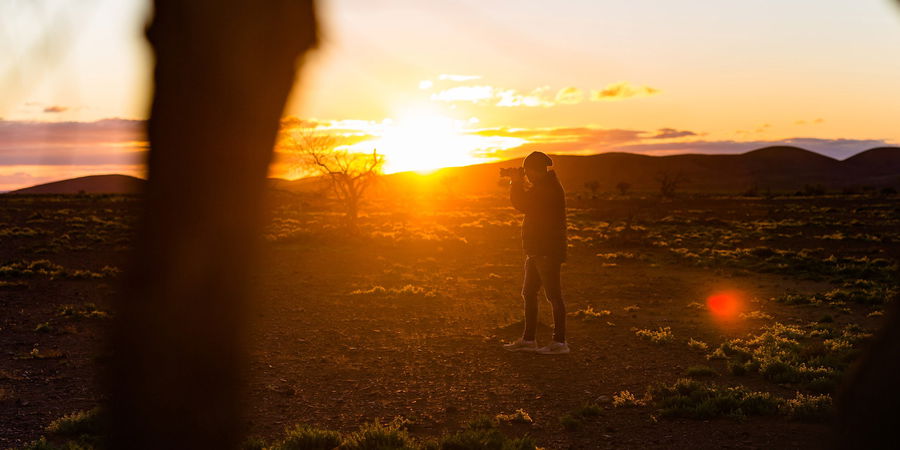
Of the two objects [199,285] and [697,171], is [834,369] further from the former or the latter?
[697,171]

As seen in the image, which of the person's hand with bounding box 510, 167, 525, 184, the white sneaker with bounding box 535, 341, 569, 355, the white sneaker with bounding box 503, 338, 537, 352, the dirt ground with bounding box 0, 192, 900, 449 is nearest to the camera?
the dirt ground with bounding box 0, 192, 900, 449

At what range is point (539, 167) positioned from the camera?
7.66 m

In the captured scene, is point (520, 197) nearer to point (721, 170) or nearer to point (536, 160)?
point (536, 160)

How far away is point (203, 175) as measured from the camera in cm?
282

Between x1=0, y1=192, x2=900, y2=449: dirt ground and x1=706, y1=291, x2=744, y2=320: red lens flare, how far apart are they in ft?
0.66

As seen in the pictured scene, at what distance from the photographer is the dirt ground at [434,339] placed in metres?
6.02

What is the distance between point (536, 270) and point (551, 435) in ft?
8.78

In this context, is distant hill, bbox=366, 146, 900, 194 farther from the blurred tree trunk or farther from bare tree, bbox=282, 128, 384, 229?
the blurred tree trunk

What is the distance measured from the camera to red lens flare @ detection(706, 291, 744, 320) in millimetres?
12078

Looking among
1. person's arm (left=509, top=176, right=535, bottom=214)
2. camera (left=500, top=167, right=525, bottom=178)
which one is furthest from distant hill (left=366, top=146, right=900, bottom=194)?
person's arm (left=509, top=176, right=535, bottom=214)

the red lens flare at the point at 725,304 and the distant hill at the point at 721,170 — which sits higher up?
the distant hill at the point at 721,170

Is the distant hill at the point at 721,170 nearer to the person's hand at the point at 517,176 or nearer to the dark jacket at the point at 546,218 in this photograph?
the person's hand at the point at 517,176

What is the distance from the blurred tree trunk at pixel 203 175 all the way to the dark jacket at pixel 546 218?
16.5 ft

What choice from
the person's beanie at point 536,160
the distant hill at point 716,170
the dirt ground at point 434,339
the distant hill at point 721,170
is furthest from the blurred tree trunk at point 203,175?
the distant hill at point 721,170
